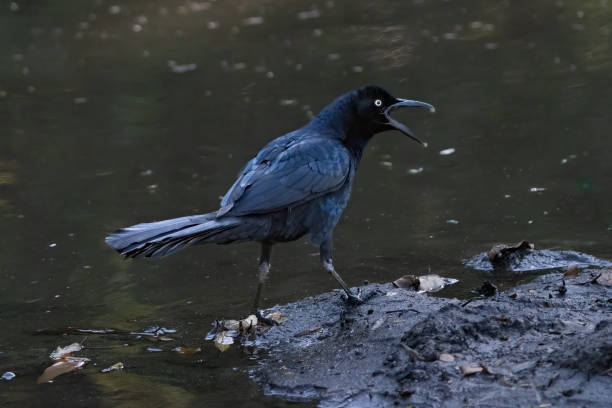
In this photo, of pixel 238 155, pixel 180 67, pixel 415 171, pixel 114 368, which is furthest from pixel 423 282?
pixel 180 67

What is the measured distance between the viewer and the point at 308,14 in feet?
54.7

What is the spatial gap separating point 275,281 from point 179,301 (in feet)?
2.31

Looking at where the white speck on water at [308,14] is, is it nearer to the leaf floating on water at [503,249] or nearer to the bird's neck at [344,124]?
the bird's neck at [344,124]

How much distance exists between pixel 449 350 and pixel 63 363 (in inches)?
88.2

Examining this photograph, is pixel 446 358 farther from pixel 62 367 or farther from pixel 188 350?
pixel 62 367

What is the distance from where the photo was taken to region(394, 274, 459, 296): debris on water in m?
6.21

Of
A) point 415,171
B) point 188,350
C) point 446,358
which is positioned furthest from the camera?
point 415,171

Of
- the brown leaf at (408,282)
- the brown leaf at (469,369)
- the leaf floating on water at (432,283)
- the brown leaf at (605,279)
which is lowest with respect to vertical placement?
the leaf floating on water at (432,283)

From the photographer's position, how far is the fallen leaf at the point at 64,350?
5.64 meters

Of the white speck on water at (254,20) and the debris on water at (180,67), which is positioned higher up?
the debris on water at (180,67)

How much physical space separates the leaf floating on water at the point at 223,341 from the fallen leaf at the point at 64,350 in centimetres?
83

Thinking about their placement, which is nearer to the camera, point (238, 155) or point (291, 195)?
point (291, 195)

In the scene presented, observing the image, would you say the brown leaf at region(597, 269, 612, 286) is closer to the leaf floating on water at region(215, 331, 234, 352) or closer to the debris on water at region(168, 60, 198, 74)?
the leaf floating on water at region(215, 331, 234, 352)

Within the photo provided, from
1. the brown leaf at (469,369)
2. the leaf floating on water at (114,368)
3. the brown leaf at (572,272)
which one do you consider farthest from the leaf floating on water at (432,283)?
the leaf floating on water at (114,368)
